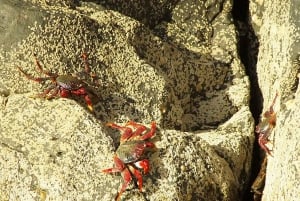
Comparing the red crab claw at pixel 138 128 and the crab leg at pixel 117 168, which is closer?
the crab leg at pixel 117 168

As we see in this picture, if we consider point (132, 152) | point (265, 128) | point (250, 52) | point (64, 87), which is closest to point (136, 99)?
point (64, 87)

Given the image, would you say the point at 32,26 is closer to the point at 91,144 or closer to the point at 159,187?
the point at 91,144

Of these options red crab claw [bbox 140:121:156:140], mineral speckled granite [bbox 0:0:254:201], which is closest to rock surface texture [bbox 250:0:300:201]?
mineral speckled granite [bbox 0:0:254:201]

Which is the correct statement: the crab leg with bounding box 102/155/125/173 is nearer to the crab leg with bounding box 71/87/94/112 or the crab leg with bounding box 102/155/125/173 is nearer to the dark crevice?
the crab leg with bounding box 71/87/94/112

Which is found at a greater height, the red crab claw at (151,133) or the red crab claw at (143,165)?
the red crab claw at (151,133)

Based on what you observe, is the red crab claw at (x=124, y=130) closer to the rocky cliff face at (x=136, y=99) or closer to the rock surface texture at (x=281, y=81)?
the rocky cliff face at (x=136, y=99)

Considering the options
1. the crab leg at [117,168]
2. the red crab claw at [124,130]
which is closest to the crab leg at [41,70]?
the red crab claw at [124,130]
